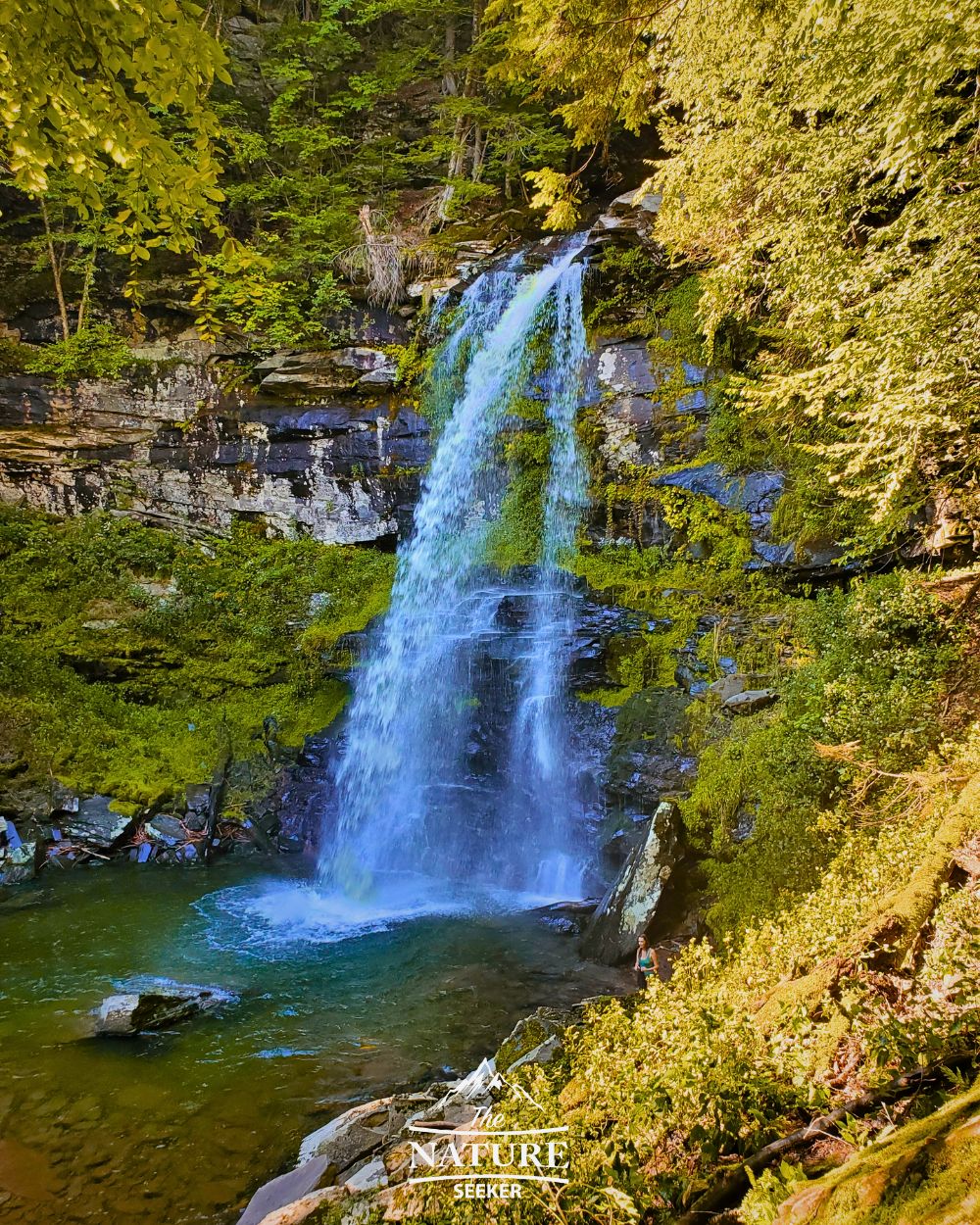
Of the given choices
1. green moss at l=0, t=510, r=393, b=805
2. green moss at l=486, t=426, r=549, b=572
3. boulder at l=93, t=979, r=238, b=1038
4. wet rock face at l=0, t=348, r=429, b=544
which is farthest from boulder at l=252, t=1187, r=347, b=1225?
wet rock face at l=0, t=348, r=429, b=544

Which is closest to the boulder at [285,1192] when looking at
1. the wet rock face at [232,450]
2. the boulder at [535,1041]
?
the boulder at [535,1041]

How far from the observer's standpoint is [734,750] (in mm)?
6789

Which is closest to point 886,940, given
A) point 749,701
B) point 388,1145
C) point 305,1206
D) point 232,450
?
point 388,1145

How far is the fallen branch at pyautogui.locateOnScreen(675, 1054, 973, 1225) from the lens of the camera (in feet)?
5.07

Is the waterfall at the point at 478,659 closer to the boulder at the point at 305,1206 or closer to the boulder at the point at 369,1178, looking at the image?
the boulder at the point at 369,1178

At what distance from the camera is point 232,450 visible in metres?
13.6

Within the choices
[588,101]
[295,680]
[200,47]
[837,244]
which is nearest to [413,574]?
[295,680]

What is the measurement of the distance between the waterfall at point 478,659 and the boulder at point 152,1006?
3375mm

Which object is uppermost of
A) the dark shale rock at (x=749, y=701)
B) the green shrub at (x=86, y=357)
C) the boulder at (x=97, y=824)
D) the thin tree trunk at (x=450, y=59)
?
the thin tree trunk at (x=450, y=59)

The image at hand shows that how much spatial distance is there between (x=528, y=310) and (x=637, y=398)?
329 centimetres

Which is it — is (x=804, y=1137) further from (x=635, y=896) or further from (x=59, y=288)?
(x=59, y=288)

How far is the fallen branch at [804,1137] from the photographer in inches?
60.9

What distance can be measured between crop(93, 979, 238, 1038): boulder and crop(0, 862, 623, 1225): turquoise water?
0.13 m

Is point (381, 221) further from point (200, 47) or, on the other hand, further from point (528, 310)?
point (200, 47)
